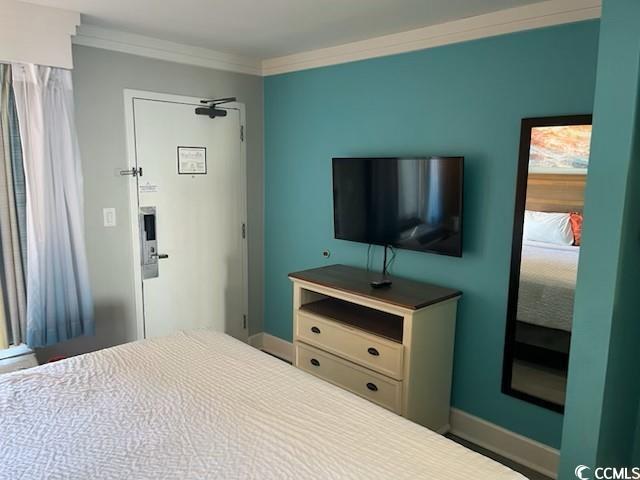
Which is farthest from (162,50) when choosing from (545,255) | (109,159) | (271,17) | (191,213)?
(545,255)

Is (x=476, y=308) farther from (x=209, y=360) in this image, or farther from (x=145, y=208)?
(x=145, y=208)

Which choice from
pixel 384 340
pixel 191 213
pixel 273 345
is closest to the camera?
pixel 384 340

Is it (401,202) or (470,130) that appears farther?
(401,202)

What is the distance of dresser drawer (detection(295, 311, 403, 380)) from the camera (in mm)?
2635

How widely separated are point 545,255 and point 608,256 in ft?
2.53

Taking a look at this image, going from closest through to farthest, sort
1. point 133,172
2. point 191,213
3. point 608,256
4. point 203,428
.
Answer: point 203,428 → point 608,256 → point 133,172 → point 191,213

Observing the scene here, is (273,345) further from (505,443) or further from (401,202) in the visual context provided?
(505,443)

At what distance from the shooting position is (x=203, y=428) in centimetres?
161

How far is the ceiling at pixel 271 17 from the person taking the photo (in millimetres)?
2477

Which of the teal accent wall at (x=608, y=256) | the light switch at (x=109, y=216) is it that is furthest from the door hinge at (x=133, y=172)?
the teal accent wall at (x=608, y=256)

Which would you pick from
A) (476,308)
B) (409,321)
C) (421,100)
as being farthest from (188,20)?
(476,308)

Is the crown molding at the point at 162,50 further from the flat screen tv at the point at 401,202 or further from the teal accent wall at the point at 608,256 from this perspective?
the teal accent wall at the point at 608,256

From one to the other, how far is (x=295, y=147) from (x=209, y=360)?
212 cm

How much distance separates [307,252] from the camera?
12.5ft
